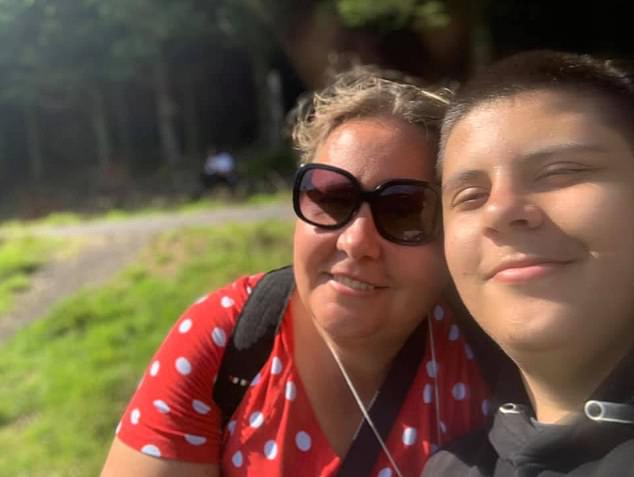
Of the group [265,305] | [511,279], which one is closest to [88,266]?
[265,305]

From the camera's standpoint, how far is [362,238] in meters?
1.47

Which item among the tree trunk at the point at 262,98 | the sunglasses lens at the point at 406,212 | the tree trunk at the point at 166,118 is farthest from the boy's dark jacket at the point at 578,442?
the tree trunk at the point at 166,118

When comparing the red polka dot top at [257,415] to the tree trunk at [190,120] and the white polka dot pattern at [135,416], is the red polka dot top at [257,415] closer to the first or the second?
the white polka dot pattern at [135,416]

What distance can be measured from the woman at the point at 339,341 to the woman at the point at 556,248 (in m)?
0.21

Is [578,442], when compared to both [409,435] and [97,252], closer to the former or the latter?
[409,435]

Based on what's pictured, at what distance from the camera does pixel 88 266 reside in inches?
342

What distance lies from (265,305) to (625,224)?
763 mm

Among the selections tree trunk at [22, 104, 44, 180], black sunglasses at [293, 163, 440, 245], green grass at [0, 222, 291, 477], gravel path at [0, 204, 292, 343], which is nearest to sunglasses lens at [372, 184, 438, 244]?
black sunglasses at [293, 163, 440, 245]

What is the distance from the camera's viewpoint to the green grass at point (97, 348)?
4.40 metres

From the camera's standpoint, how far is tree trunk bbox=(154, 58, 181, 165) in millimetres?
22781

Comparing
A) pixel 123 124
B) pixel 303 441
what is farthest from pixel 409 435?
pixel 123 124

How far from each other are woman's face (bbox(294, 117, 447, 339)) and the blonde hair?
1.1 inches

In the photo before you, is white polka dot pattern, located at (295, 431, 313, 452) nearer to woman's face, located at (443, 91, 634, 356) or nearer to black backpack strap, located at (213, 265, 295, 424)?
black backpack strap, located at (213, 265, 295, 424)

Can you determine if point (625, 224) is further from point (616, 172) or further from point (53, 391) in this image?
point (53, 391)
